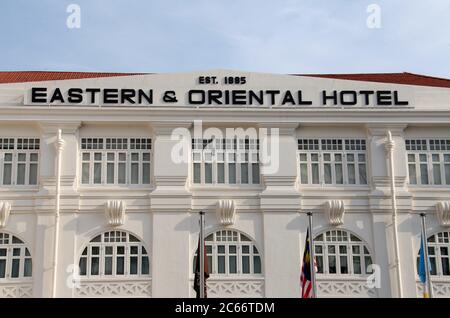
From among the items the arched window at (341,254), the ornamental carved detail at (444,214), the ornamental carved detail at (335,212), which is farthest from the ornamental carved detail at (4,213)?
the ornamental carved detail at (444,214)

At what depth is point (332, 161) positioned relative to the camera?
30.9m

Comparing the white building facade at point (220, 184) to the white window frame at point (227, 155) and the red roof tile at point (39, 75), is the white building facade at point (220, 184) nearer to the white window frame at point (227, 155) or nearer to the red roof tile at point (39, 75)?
the white window frame at point (227, 155)

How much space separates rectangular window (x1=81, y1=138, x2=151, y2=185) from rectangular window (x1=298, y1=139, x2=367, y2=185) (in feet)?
23.3

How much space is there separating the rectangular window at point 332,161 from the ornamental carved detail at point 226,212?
360 centimetres

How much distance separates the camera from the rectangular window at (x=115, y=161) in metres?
30.2

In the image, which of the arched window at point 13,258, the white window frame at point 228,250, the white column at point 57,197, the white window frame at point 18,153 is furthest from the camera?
the white window frame at point 18,153

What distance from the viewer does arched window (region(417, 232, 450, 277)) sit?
96.7 feet

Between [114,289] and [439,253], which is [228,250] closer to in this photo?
[114,289]

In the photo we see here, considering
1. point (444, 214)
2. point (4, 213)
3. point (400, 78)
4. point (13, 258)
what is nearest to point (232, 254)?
point (13, 258)

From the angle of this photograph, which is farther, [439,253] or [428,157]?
[428,157]

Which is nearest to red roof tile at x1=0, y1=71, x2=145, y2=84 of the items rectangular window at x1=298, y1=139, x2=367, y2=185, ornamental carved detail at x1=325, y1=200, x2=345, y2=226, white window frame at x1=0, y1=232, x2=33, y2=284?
white window frame at x1=0, y1=232, x2=33, y2=284

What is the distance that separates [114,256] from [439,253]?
14.2 metres

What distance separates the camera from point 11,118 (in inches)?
1176
